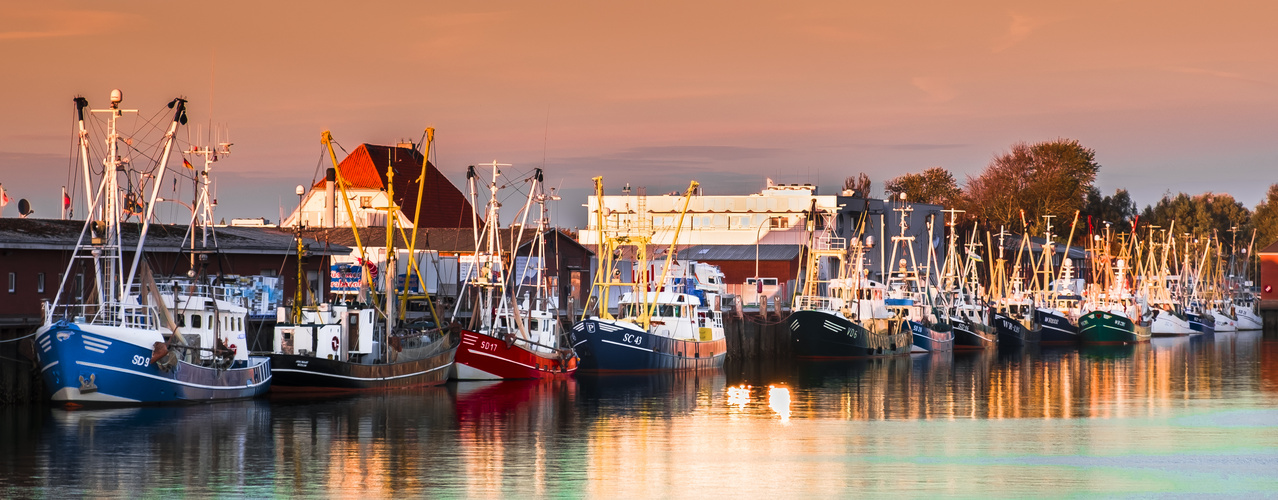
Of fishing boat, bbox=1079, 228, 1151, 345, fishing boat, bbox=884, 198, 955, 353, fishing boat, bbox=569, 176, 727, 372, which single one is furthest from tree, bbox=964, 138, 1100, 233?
fishing boat, bbox=569, 176, 727, 372

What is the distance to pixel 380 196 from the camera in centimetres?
9562

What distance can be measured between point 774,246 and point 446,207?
20876mm

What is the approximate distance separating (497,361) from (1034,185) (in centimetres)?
9995

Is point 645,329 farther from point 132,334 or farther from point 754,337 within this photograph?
point 132,334

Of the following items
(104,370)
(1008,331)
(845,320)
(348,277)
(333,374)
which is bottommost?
(333,374)

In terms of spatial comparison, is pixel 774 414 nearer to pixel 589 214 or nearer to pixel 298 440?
pixel 298 440

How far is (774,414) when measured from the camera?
4412cm

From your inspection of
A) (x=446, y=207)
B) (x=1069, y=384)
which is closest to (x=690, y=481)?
(x=1069, y=384)

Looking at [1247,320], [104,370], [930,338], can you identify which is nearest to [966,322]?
[930,338]

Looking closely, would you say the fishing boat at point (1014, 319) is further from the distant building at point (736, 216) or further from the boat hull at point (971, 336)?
the distant building at point (736, 216)

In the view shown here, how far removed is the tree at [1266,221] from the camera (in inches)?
6649

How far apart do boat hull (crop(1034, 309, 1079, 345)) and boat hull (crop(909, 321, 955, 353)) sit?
1557 cm

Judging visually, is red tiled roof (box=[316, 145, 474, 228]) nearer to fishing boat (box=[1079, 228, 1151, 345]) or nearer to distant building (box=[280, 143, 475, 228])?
A: distant building (box=[280, 143, 475, 228])

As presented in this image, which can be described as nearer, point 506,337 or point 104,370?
point 104,370
